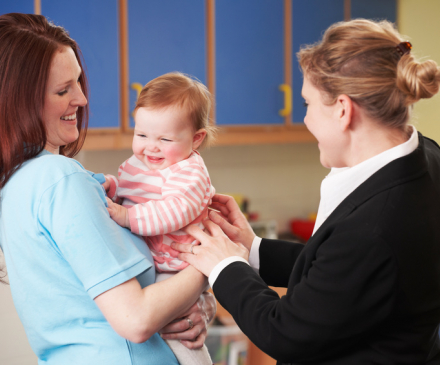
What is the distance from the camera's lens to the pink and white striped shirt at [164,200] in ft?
3.42

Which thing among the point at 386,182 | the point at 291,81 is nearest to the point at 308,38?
the point at 291,81

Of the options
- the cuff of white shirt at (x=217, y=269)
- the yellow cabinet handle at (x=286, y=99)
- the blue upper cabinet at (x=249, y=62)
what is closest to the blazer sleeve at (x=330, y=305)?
the cuff of white shirt at (x=217, y=269)

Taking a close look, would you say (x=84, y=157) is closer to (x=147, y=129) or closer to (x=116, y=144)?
(x=116, y=144)

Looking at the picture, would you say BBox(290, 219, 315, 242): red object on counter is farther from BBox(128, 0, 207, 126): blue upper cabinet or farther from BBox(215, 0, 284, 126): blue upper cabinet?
BBox(128, 0, 207, 126): blue upper cabinet

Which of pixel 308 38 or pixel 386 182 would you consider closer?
pixel 386 182

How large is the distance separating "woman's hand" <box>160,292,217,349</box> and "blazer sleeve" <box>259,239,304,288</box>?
0.84 ft

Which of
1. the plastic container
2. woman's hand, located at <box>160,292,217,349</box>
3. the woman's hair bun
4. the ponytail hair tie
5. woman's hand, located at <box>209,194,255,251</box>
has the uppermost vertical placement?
the ponytail hair tie

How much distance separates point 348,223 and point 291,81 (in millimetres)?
2140

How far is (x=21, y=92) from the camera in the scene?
94cm

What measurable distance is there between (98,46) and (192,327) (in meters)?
1.51

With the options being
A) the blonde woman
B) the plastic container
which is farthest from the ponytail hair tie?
the plastic container

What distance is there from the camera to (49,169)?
2.96ft

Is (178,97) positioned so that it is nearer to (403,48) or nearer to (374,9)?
(403,48)

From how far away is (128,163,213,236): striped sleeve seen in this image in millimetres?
1032
